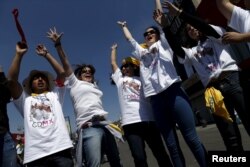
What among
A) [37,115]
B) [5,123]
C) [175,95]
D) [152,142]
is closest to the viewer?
[5,123]

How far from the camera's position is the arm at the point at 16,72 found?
3705mm

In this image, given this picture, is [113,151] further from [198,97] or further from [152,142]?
[198,97]

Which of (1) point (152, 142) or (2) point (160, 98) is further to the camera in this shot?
(1) point (152, 142)

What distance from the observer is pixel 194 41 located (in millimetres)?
4488

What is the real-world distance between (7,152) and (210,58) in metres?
2.73

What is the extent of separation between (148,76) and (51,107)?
1.37 metres

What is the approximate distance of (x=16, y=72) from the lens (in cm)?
371

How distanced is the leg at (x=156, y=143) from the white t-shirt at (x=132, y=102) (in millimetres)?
135

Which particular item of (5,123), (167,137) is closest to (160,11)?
(167,137)

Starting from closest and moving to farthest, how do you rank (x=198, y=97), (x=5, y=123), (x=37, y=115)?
(x=5, y=123) < (x=37, y=115) < (x=198, y=97)

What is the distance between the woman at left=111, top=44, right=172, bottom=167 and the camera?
432 centimetres

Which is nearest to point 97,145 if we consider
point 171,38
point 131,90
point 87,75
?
point 131,90

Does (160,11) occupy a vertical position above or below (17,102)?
above

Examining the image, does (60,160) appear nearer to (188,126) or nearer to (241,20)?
(188,126)
